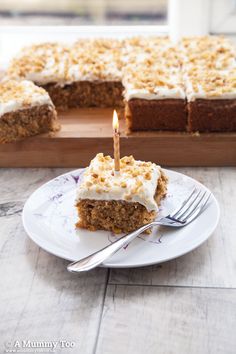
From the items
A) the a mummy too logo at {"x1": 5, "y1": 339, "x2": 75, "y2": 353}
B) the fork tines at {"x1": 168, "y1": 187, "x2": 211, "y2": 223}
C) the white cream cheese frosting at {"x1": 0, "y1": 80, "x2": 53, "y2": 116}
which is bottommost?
the a mummy too logo at {"x1": 5, "y1": 339, "x2": 75, "y2": 353}

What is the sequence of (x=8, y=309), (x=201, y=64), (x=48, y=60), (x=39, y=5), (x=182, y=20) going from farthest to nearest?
(x=39, y=5)
(x=182, y=20)
(x=48, y=60)
(x=201, y=64)
(x=8, y=309)

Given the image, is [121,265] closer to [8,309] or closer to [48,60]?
[8,309]

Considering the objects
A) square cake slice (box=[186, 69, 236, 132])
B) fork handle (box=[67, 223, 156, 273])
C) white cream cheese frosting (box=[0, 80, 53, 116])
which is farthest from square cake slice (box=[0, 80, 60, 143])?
fork handle (box=[67, 223, 156, 273])

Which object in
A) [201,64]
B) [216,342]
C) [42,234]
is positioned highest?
[201,64]

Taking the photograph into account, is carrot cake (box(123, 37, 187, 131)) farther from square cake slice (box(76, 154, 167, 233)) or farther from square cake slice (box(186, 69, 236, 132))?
square cake slice (box(76, 154, 167, 233))

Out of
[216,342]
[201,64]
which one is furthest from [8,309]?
[201,64]

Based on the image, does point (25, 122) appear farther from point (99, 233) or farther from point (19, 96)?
point (99, 233)
